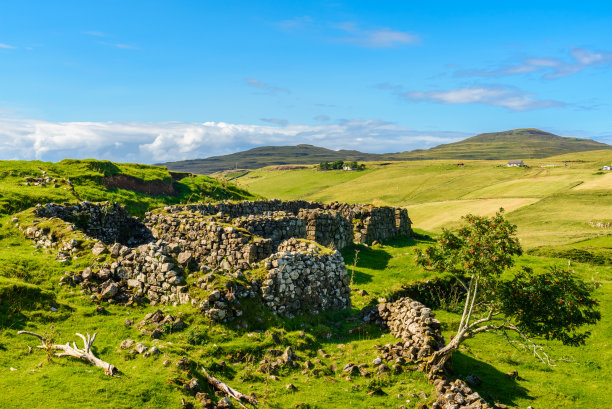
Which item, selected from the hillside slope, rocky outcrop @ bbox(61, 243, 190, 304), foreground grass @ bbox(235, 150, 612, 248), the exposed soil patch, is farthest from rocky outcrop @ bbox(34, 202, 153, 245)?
foreground grass @ bbox(235, 150, 612, 248)

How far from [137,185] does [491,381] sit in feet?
117

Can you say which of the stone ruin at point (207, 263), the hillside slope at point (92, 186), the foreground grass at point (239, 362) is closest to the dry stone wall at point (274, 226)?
the stone ruin at point (207, 263)

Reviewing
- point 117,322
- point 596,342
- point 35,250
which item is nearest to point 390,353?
point 117,322

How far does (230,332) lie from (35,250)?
12.7 m

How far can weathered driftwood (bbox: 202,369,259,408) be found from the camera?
11.3m

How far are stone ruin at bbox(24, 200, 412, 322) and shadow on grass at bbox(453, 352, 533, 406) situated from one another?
5.94 metres

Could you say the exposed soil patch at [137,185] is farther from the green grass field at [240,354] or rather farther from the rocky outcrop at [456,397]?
the rocky outcrop at [456,397]

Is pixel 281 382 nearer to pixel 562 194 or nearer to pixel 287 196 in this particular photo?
pixel 562 194

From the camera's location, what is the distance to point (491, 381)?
14.9m

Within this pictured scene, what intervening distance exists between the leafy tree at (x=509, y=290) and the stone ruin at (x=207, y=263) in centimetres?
553

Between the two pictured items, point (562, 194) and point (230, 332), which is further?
point (562, 194)

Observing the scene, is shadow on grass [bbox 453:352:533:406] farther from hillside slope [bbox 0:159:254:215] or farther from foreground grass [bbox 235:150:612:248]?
foreground grass [bbox 235:150:612:248]

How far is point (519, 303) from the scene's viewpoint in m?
13.6

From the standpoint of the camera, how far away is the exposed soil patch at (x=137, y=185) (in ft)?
127
